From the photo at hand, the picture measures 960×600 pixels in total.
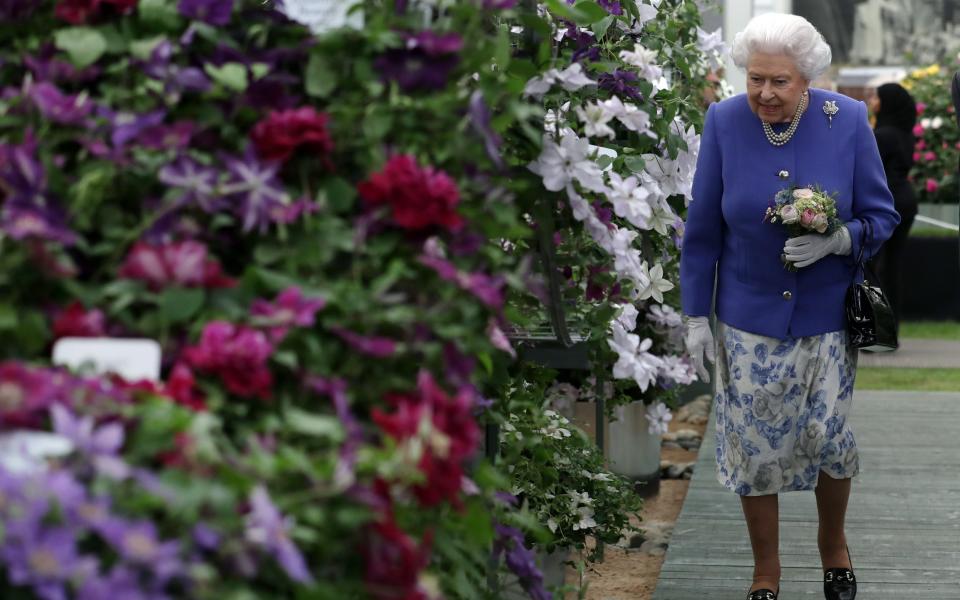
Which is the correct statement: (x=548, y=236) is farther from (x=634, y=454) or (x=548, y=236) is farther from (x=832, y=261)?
(x=634, y=454)

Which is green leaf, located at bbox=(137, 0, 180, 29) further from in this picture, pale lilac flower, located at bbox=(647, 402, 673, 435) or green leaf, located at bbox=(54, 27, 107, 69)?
pale lilac flower, located at bbox=(647, 402, 673, 435)

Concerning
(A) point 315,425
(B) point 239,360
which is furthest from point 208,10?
(A) point 315,425

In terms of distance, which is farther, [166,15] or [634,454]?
[634,454]

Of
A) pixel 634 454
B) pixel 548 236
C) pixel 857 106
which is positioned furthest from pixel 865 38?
pixel 548 236

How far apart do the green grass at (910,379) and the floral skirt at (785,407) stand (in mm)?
5157

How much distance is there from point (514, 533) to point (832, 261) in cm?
169

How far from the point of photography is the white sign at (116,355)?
154 cm

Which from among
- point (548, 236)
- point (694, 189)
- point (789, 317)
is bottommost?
point (789, 317)

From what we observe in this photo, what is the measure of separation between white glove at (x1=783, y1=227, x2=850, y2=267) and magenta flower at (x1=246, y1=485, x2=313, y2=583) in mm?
2433

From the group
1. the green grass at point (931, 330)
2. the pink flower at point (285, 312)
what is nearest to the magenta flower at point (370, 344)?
the pink flower at point (285, 312)

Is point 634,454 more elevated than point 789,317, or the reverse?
point 789,317

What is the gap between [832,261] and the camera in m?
3.66

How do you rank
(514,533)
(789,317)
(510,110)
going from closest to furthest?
(510,110) → (514,533) → (789,317)

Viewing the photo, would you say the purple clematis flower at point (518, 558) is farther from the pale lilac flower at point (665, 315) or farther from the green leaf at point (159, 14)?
the pale lilac flower at point (665, 315)
